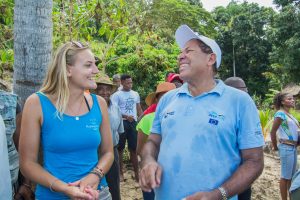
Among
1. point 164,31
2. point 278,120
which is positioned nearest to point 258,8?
point 164,31

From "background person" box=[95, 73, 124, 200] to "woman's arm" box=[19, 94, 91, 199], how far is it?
1.85 m

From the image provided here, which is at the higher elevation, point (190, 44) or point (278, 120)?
point (190, 44)

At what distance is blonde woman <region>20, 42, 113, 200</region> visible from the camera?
2.22 meters

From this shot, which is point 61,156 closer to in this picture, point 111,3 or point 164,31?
point 111,3

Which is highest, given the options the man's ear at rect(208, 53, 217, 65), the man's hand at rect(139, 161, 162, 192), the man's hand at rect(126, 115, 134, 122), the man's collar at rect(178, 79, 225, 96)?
the man's ear at rect(208, 53, 217, 65)

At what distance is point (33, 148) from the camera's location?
7.36ft

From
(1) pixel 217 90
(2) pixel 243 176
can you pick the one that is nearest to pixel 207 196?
(2) pixel 243 176

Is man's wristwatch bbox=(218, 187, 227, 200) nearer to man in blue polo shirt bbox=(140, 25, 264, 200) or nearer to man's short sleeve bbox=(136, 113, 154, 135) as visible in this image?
man in blue polo shirt bbox=(140, 25, 264, 200)

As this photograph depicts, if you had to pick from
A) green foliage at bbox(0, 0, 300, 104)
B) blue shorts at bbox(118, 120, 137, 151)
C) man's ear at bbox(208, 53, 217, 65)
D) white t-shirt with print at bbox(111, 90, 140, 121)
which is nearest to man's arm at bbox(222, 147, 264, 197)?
man's ear at bbox(208, 53, 217, 65)

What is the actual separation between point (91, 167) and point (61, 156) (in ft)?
0.69

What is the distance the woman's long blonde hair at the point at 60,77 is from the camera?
2.30 m

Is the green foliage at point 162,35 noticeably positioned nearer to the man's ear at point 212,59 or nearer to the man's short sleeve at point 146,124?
the man's short sleeve at point 146,124

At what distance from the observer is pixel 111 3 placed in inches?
179

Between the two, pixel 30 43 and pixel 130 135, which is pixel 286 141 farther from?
pixel 30 43
